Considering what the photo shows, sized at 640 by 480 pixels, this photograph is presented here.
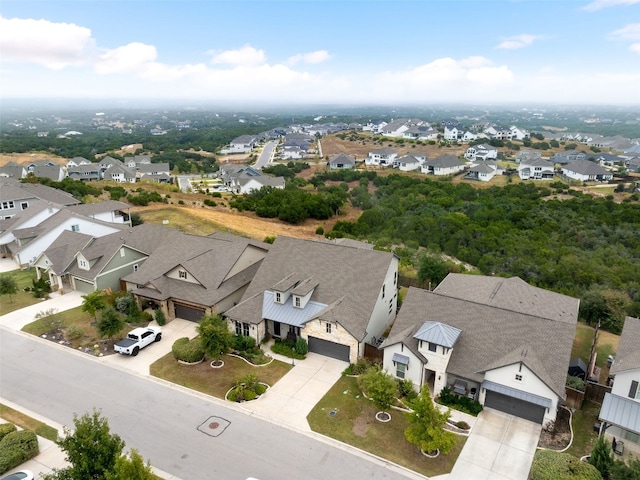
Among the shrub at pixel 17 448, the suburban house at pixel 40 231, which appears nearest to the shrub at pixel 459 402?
the shrub at pixel 17 448

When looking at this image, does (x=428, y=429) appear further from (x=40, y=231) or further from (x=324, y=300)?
(x=40, y=231)

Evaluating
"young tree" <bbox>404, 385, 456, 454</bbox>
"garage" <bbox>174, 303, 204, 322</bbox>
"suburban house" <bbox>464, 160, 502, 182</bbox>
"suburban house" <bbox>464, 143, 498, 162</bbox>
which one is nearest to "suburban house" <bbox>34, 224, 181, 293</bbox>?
"garage" <bbox>174, 303, 204, 322</bbox>

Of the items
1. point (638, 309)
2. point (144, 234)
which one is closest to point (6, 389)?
point (144, 234)

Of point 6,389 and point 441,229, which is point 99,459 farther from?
point 441,229

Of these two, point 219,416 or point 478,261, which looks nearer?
point 219,416

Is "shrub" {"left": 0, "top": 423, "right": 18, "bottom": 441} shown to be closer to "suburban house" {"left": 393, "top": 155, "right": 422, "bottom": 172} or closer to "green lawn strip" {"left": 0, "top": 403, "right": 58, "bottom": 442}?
"green lawn strip" {"left": 0, "top": 403, "right": 58, "bottom": 442}

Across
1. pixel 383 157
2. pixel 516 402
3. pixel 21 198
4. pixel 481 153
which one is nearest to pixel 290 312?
pixel 516 402
